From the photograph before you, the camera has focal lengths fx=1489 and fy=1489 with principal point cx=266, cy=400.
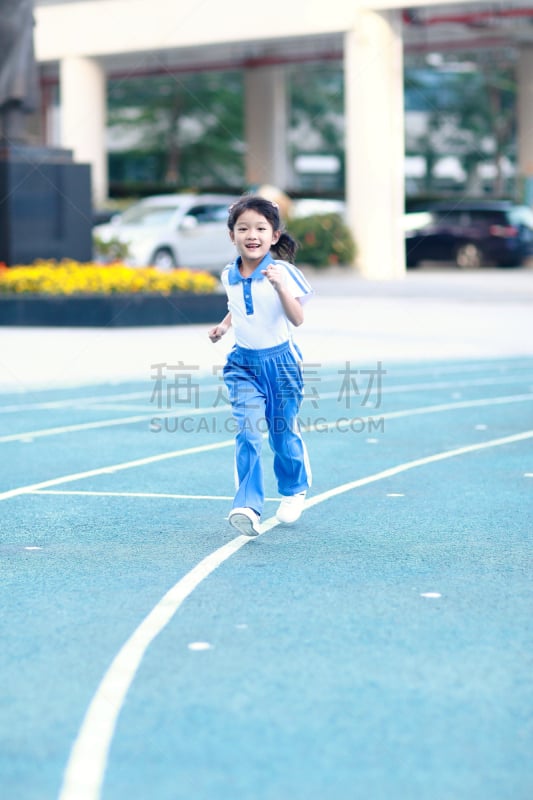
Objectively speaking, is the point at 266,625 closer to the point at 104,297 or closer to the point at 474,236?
the point at 104,297

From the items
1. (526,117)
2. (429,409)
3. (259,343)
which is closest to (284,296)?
(259,343)

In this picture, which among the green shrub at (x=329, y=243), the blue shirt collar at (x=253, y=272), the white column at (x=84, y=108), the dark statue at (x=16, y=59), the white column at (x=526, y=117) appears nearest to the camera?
the blue shirt collar at (x=253, y=272)

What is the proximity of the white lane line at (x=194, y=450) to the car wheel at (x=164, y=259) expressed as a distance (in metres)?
15.7

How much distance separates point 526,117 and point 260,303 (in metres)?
36.1

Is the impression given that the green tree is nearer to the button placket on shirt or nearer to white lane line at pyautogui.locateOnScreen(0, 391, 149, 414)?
white lane line at pyautogui.locateOnScreen(0, 391, 149, 414)

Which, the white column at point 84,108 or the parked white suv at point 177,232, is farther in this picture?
the white column at point 84,108

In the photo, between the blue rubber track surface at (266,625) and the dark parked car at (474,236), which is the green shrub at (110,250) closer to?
the blue rubber track surface at (266,625)

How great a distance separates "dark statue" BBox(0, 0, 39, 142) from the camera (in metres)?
20.6

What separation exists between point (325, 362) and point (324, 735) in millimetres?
11353

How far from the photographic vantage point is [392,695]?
4.56 metres

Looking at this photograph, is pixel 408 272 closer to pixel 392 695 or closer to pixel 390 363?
pixel 390 363

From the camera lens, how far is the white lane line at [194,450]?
8539 mm

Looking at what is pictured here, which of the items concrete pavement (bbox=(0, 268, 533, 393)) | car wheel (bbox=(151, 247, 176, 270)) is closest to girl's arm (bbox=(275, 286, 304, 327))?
concrete pavement (bbox=(0, 268, 533, 393))

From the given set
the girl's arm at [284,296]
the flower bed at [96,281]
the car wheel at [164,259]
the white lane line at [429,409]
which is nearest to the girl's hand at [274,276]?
the girl's arm at [284,296]
